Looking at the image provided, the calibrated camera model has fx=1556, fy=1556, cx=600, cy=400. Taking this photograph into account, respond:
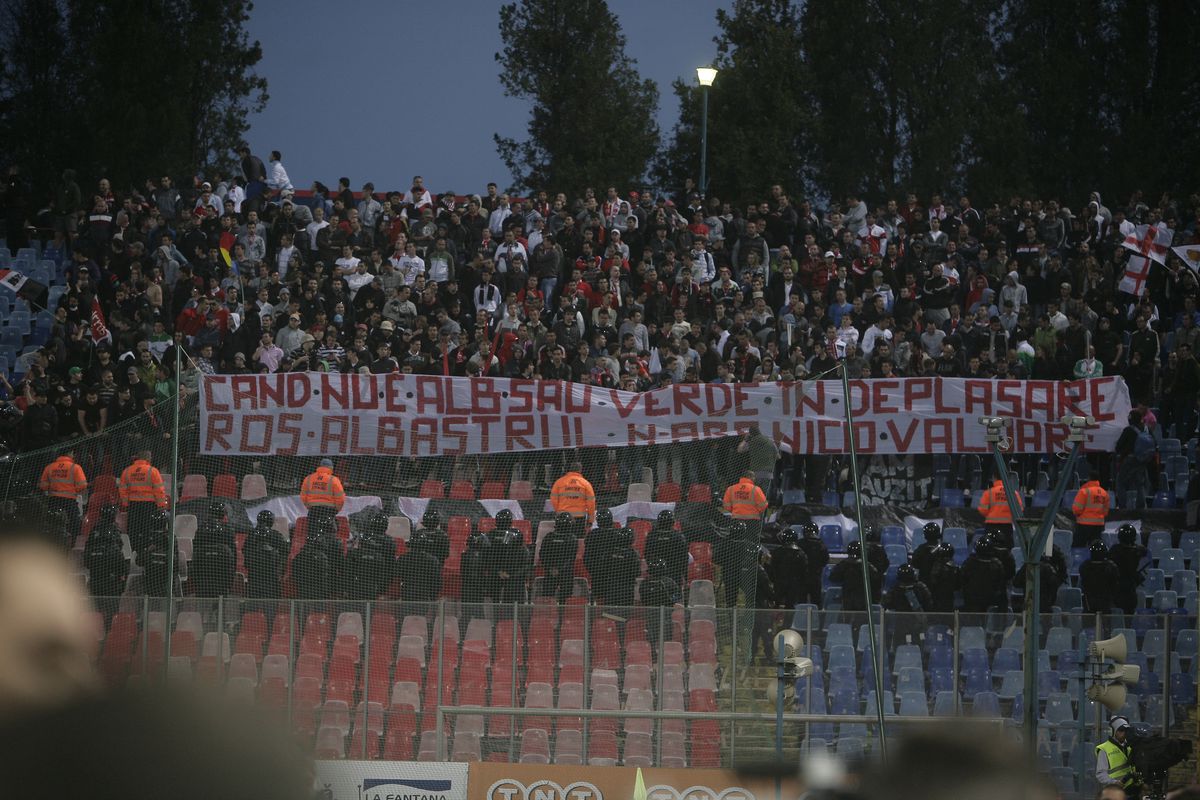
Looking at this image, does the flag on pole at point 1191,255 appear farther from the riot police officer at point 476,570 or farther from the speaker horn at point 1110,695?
the riot police officer at point 476,570

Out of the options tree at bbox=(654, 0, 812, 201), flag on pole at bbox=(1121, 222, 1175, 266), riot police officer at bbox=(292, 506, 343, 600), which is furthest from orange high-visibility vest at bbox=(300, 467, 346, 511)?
tree at bbox=(654, 0, 812, 201)

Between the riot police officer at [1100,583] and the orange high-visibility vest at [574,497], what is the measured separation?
6285mm

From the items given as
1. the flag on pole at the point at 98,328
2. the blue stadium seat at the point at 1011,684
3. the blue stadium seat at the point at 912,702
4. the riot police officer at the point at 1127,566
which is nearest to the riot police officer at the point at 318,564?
the blue stadium seat at the point at 912,702

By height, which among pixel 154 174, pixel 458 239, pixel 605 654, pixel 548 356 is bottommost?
pixel 605 654

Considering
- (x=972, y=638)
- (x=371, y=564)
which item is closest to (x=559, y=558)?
(x=371, y=564)

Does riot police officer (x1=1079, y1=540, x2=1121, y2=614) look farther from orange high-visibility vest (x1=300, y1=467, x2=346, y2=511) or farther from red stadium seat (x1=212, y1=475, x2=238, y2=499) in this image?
red stadium seat (x1=212, y1=475, x2=238, y2=499)

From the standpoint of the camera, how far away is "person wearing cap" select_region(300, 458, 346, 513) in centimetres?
1764

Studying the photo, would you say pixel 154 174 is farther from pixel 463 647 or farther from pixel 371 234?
pixel 463 647

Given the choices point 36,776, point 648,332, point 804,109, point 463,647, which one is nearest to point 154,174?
point 804,109

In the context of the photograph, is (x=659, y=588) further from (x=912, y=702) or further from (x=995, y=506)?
(x=995, y=506)

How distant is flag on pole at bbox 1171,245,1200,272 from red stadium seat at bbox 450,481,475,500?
13855mm

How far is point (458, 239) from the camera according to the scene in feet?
89.7

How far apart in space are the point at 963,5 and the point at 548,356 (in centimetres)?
3144

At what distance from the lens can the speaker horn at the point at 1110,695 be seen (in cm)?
1559
